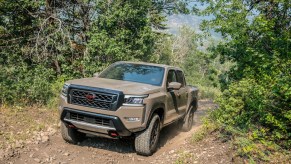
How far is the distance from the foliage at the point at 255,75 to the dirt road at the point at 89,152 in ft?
4.97

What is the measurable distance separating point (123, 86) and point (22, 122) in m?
3.37

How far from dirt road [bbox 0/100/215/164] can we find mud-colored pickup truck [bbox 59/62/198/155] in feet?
0.73

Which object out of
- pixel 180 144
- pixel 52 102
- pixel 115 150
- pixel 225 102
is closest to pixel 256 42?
pixel 225 102

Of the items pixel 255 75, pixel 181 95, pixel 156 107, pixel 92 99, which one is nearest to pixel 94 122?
pixel 92 99

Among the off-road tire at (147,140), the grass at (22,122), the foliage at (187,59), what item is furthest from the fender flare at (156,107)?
the foliage at (187,59)

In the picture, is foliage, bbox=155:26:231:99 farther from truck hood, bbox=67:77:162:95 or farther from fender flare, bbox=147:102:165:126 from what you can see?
truck hood, bbox=67:77:162:95

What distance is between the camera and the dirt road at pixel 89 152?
6.38 metres

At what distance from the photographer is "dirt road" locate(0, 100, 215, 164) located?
6.38m

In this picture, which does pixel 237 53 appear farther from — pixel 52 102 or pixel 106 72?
pixel 52 102

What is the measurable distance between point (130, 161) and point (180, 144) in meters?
1.70

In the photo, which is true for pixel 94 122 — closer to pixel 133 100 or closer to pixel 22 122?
pixel 133 100

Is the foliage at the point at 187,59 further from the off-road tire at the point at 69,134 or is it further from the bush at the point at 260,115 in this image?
the off-road tire at the point at 69,134

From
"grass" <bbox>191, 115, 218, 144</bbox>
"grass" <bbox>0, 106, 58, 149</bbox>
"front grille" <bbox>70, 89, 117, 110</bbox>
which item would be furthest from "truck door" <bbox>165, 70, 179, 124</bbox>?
"grass" <bbox>0, 106, 58, 149</bbox>

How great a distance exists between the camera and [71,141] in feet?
24.1
